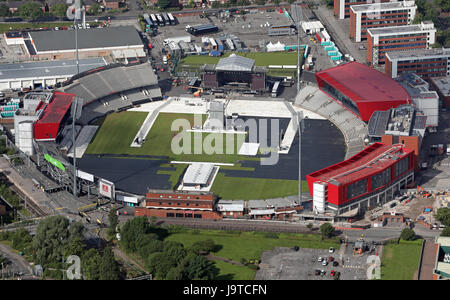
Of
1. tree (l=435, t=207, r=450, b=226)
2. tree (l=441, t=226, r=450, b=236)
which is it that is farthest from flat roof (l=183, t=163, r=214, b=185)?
tree (l=441, t=226, r=450, b=236)

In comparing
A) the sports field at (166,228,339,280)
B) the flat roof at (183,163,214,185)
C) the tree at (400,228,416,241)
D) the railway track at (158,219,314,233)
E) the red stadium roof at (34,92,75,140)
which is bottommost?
the sports field at (166,228,339,280)

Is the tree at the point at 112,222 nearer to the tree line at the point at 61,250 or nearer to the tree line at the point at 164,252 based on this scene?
the tree line at the point at 164,252

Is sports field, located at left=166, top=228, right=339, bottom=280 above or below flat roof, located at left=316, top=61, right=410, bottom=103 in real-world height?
below

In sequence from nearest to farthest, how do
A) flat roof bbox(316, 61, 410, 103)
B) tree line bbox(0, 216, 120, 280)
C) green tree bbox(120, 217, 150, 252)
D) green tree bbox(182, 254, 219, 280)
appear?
1. green tree bbox(182, 254, 219, 280)
2. tree line bbox(0, 216, 120, 280)
3. green tree bbox(120, 217, 150, 252)
4. flat roof bbox(316, 61, 410, 103)

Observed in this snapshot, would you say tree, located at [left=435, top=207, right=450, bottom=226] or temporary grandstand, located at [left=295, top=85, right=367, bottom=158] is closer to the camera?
tree, located at [left=435, top=207, right=450, bottom=226]

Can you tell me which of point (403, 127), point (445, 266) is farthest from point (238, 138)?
point (445, 266)

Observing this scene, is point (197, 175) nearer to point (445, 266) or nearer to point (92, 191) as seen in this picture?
point (92, 191)

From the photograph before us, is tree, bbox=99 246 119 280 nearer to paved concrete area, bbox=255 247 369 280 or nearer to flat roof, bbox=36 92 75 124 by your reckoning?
paved concrete area, bbox=255 247 369 280

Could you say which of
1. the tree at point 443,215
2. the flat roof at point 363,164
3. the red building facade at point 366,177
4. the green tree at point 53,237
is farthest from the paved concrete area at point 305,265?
the green tree at point 53,237
